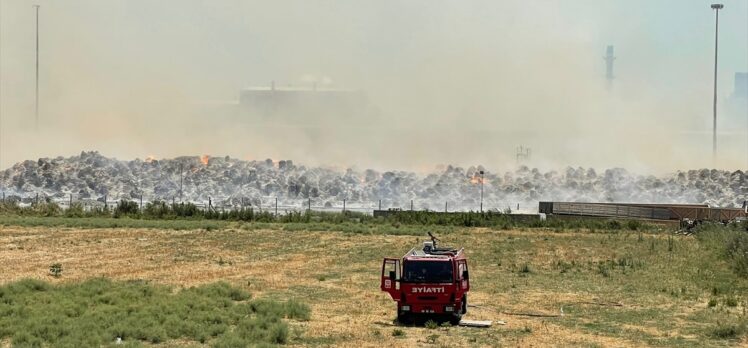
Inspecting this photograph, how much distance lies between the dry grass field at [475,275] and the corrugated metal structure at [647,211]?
28.0 feet

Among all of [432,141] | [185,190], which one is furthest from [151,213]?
[432,141]

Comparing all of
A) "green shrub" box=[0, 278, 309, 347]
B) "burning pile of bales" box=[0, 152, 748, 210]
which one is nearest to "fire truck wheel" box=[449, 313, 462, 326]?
"green shrub" box=[0, 278, 309, 347]

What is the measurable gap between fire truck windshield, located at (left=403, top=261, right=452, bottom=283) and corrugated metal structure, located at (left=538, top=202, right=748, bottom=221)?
130ft

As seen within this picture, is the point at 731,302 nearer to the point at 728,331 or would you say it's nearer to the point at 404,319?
the point at 728,331

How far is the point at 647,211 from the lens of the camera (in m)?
64.6

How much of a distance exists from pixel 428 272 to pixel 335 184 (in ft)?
206

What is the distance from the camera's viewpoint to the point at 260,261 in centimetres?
3891

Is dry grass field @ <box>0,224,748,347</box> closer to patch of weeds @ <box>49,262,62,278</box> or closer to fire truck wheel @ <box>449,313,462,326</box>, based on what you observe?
patch of weeds @ <box>49,262,62,278</box>

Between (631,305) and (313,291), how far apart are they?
9089 mm

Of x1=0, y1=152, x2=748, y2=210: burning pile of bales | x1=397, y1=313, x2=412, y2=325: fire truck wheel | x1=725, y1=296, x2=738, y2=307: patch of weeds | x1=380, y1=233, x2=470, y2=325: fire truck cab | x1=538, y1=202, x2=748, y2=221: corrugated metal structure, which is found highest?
x1=0, y1=152, x2=748, y2=210: burning pile of bales

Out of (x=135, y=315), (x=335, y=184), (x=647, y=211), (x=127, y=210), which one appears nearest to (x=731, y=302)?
(x=135, y=315)

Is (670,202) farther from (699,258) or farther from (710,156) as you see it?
(699,258)

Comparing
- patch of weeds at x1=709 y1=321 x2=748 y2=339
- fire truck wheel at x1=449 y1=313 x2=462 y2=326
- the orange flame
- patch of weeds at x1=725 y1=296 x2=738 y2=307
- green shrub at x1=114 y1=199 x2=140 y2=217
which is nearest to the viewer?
patch of weeds at x1=709 y1=321 x2=748 y2=339

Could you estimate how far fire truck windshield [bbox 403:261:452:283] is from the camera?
23.5 m
